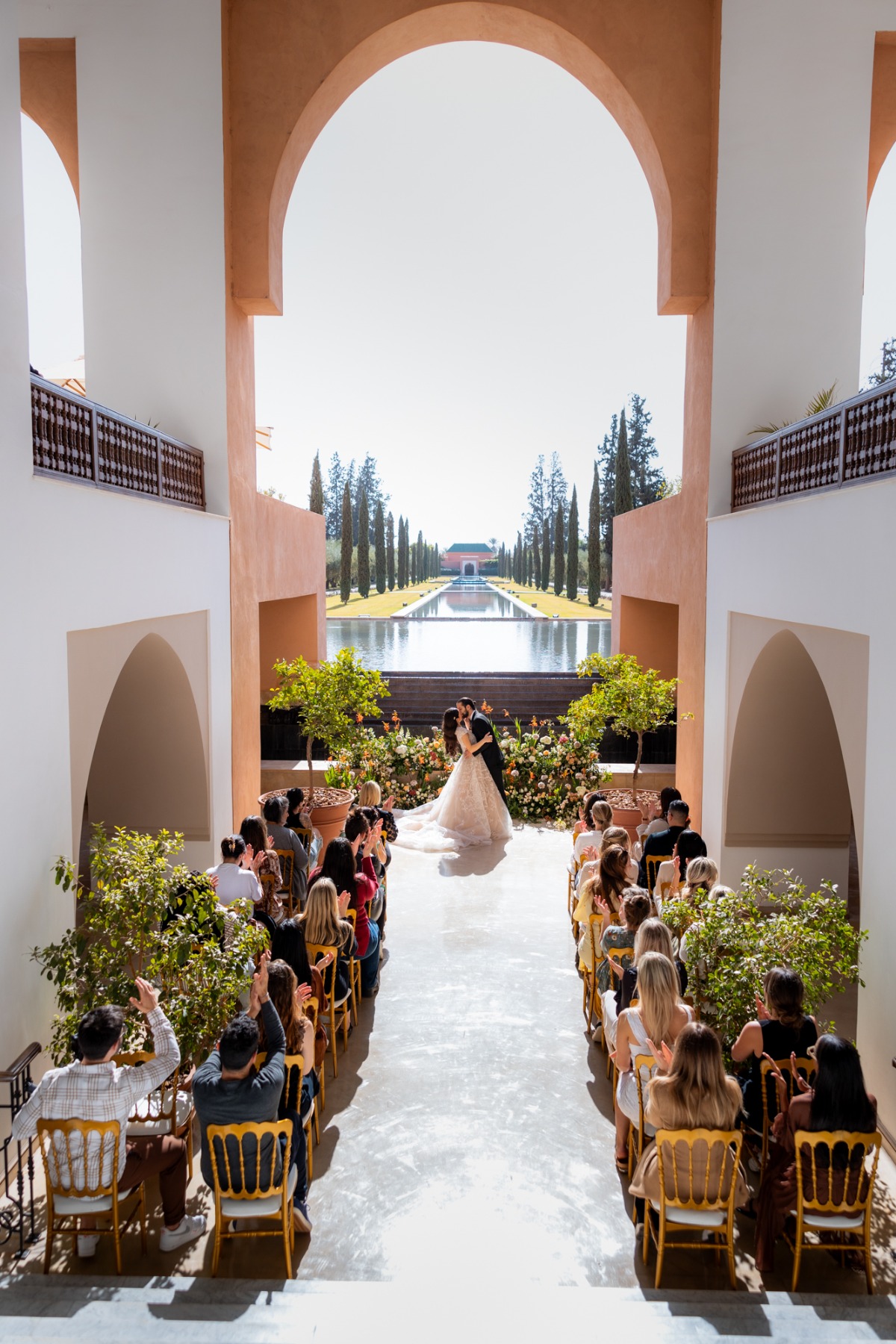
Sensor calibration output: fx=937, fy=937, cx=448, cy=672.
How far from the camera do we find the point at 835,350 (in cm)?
1005

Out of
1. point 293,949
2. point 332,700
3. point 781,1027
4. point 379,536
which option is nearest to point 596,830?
point 293,949

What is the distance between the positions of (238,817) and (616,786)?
5.05 meters

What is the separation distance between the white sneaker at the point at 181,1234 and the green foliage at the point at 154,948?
0.75m

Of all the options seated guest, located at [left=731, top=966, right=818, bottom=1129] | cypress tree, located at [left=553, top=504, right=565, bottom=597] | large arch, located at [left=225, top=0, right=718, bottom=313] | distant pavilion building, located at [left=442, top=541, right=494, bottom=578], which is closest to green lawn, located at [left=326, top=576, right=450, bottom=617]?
cypress tree, located at [left=553, top=504, right=565, bottom=597]

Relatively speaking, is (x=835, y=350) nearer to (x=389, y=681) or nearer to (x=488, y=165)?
(x=389, y=681)

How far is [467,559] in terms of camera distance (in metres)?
122

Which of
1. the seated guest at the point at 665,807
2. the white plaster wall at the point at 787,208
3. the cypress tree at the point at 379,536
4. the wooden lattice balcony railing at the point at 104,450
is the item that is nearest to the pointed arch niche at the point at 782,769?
the seated guest at the point at 665,807

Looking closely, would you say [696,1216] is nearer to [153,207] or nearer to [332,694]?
[332,694]

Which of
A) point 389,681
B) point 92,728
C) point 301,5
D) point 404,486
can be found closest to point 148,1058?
point 92,728

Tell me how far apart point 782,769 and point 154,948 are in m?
6.97

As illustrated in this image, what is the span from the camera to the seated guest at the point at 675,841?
280 inches

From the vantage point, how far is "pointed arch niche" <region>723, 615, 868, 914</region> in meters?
9.34

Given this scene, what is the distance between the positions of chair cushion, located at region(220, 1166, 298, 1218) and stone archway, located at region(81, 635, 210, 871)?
6276 millimetres

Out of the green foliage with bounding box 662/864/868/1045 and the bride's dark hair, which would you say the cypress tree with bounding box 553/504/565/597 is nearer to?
the bride's dark hair
